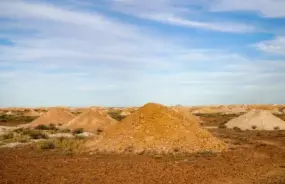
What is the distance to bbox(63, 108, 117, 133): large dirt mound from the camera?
45781 millimetres

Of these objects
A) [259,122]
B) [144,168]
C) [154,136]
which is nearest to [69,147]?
[154,136]

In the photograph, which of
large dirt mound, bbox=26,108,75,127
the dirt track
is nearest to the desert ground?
the dirt track

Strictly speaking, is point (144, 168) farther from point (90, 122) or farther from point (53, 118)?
point (53, 118)

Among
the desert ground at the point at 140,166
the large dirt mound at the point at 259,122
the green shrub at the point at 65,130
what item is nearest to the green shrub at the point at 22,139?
the desert ground at the point at 140,166

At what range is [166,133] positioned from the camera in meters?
27.0

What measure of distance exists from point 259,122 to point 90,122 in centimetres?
1833

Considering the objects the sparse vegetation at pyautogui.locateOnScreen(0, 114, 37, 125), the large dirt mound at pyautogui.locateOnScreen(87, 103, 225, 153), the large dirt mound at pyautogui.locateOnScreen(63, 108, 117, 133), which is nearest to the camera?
the large dirt mound at pyautogui.locateOnScreen(87, 103, 225, 153)

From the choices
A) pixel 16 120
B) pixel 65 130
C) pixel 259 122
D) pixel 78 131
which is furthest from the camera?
pixel 16 120

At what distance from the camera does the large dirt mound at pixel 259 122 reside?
47.8 metres

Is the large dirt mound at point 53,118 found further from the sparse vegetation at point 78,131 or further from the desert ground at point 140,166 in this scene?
the desert ground at point 140,166

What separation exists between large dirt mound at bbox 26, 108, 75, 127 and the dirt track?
27382mm

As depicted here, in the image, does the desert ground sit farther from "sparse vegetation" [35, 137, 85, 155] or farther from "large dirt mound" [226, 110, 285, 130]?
Result: "large dirt mound" [226, 110, 285, 130]

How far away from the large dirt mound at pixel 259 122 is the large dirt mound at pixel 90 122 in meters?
14.7

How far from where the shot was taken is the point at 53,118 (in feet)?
179
